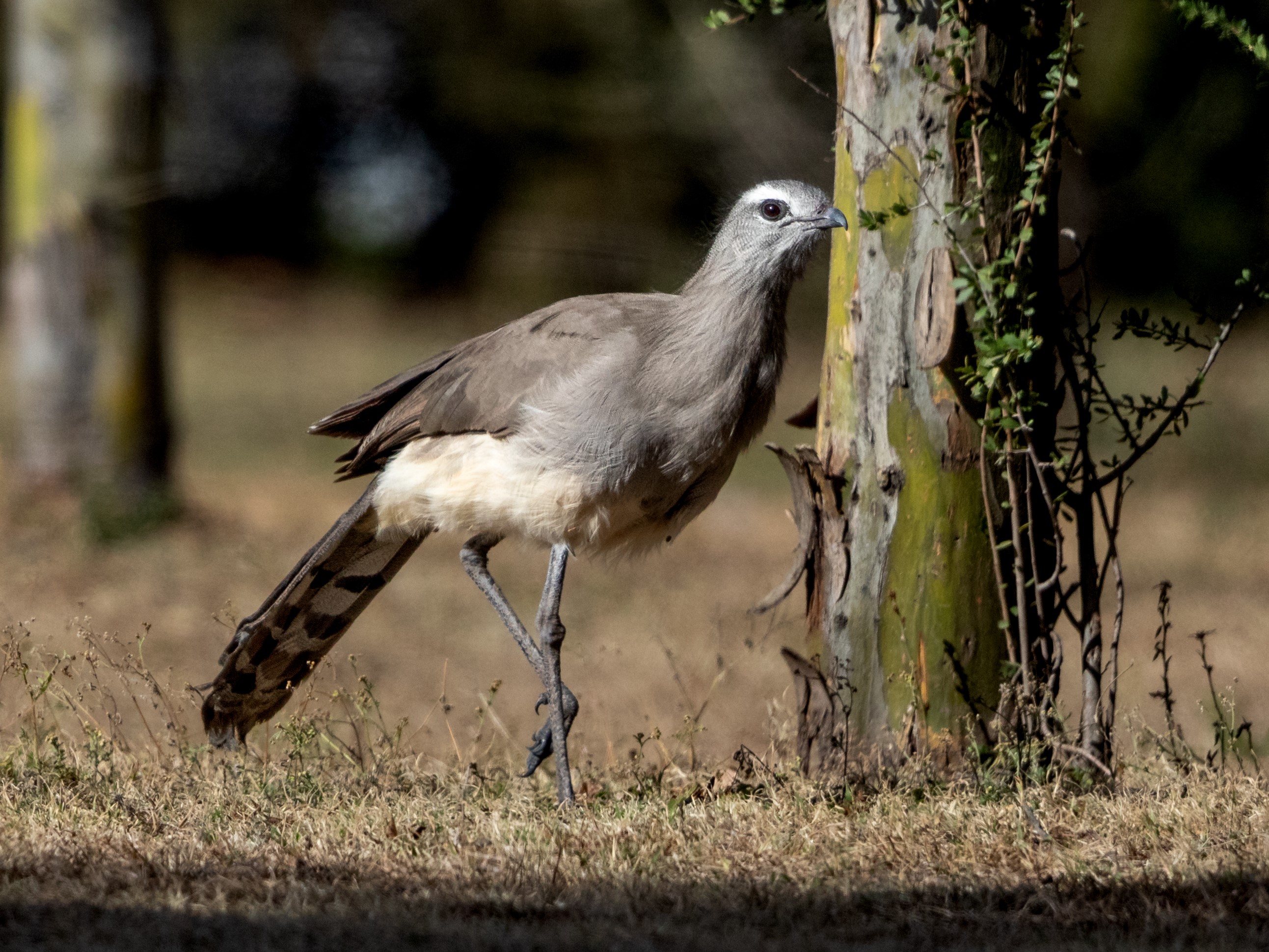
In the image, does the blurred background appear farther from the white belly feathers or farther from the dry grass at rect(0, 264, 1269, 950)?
the white belly feathers

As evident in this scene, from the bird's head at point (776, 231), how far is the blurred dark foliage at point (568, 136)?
4821 mm

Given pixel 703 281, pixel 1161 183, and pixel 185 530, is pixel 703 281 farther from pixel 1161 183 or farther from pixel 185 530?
pixel 1161 183

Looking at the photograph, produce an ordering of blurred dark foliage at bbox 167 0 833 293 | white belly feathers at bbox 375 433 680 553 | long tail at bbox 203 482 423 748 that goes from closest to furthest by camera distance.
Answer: white belly feathers at bbox 375 433 680 553 < long tail at bbox 203 482 423 748 < blurred dark foliage at bbox 167 0 833 293

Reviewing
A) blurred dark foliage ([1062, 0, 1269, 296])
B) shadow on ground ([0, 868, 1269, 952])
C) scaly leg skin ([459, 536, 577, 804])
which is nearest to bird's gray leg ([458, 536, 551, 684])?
scaly leg skin ([459, 536, 577, 804])

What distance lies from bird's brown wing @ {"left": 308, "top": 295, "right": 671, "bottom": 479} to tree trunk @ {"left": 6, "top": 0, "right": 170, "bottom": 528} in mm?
4273

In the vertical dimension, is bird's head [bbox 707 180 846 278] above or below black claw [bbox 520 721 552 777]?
above

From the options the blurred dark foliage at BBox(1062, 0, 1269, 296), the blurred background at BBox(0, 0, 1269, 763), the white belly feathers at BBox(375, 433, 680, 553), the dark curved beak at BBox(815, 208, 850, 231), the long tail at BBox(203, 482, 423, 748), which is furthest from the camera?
the blurred dark foliage at BBox(1062, 0, 1269, 296)

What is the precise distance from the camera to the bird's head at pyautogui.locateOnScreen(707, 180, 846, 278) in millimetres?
4758

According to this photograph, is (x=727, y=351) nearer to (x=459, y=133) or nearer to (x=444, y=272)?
(x=459, y=133)

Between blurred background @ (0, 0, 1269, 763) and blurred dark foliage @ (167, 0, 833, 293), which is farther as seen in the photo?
blurred dark foliage @ (167, 0, 833, 293)

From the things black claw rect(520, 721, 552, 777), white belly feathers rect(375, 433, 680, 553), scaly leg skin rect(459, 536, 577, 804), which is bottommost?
black claw rect(520, 721, 552, 777)

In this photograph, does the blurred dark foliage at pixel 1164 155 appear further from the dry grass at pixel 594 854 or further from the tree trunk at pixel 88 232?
the dry grass at pixel 594 854

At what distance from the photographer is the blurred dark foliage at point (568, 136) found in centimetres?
1361

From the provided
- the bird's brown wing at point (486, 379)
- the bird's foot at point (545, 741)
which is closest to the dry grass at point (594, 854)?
the bird's foot at point (545, 741)
